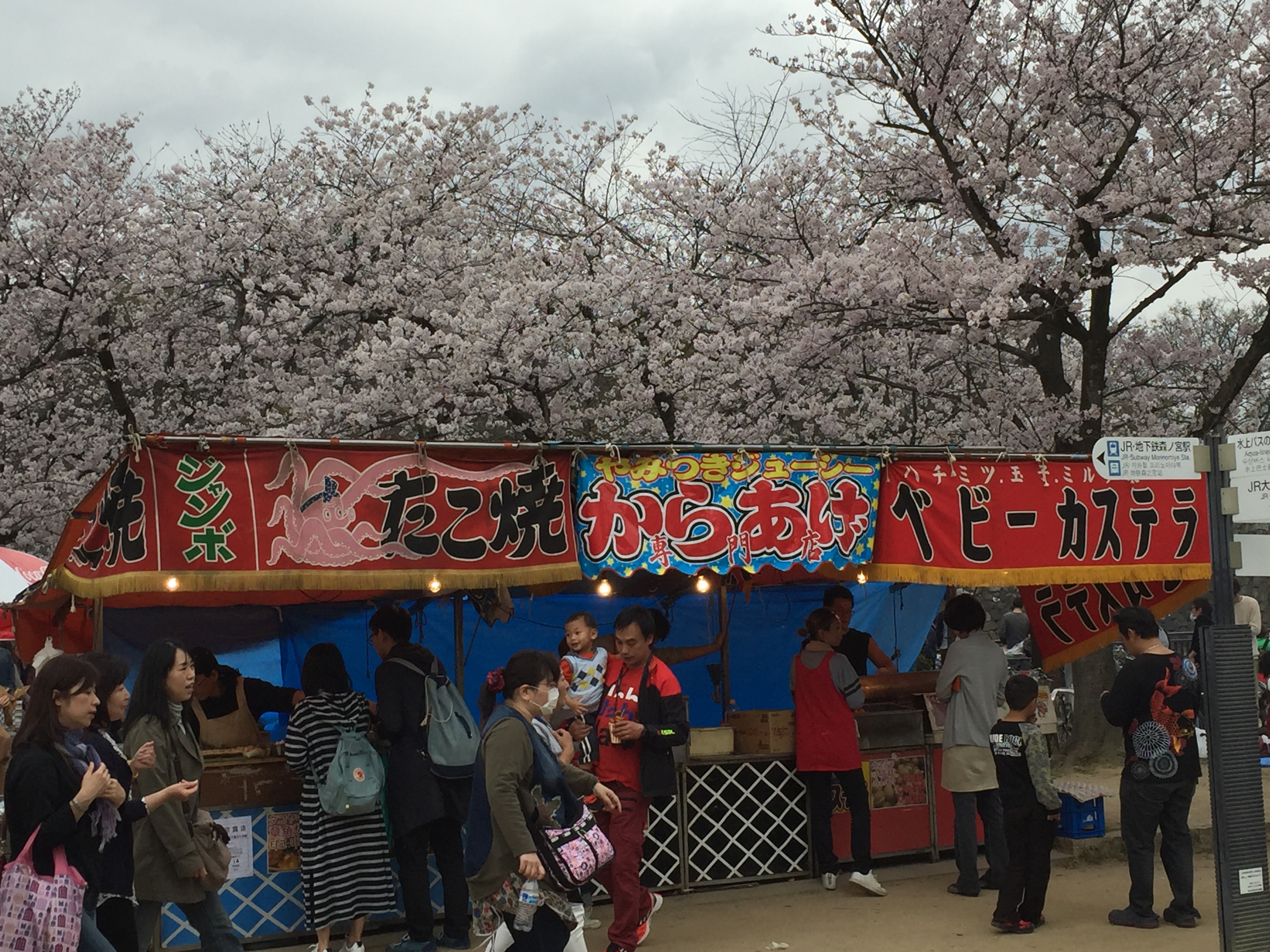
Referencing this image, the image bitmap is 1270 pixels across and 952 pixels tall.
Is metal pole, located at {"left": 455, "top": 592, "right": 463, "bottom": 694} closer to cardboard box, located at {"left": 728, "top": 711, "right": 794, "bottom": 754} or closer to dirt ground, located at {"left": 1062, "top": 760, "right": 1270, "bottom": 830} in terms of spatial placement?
cardboard box, located at {"left": 728, "top": 711, "right": 794, "bottom": 754}

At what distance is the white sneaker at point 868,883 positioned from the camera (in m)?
8.14

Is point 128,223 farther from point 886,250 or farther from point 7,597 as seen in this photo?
point 886,250

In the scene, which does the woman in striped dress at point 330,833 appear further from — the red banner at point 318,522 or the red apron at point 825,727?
the red apron at point 825,727

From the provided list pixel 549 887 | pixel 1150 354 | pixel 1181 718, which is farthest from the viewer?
pixel 1150 354

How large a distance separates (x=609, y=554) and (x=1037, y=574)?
303 cm

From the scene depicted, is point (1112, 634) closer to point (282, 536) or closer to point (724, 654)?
point (724, 654)

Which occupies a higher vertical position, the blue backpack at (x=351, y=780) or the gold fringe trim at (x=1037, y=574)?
the gold fringe trim at (x=1037, y=574)

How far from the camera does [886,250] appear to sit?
13.4 m

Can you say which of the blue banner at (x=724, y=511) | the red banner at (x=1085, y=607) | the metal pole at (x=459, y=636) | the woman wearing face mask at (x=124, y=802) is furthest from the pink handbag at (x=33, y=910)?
the red banner at (x=1085, y=607)

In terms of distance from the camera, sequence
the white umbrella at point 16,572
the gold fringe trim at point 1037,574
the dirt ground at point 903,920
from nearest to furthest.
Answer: the dirt ground at point 903,920, the gold fringe trim at point 1037,574, the white umbrella at point 16,572

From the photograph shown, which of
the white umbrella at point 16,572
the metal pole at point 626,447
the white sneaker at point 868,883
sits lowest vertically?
the white sneaker at point 868,883

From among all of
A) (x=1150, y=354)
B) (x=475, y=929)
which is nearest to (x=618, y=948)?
(x=475, y=929)

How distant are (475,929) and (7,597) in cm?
771

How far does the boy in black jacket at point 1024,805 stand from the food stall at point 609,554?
1214 millimetres
